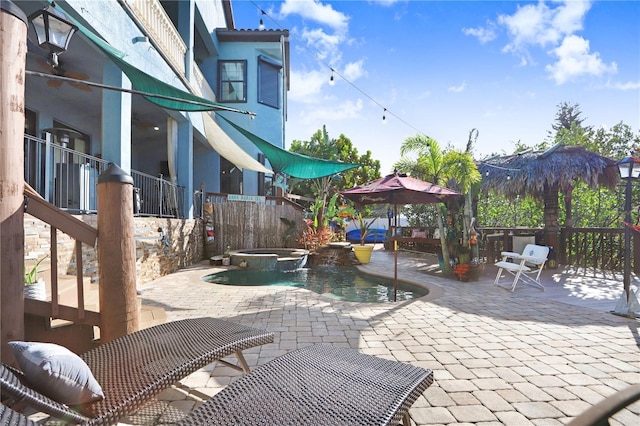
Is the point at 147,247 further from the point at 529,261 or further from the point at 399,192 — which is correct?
the point at 529,261

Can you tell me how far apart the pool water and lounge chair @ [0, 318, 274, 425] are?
151 inches

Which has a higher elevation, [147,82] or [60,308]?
[147,82]

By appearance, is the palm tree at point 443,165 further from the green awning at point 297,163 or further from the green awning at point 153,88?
the green awning at point 153,88

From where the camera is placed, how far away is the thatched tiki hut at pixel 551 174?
29.5 ft

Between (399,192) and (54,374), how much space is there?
7.33 m

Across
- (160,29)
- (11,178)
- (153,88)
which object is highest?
(160,29)

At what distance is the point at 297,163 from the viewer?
23.4 feet

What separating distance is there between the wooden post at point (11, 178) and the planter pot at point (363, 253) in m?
8.86

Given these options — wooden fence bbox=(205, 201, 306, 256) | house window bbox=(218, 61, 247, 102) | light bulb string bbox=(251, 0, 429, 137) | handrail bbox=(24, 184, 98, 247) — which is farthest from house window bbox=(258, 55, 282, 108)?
handrail bbox=(24, 184, 98, 247)

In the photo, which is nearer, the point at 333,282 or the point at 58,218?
the point at 58,218

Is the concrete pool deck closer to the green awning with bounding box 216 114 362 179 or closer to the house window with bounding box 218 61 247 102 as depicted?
the green awning with bounding box 216 114 362 179

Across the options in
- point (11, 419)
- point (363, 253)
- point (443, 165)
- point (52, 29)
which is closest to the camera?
point (11, 419)

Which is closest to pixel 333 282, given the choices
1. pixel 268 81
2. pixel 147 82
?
pixel 147 82

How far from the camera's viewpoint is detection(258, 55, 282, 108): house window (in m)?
14.8
